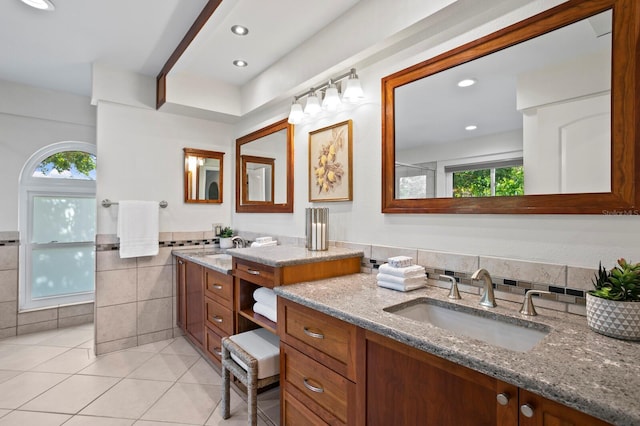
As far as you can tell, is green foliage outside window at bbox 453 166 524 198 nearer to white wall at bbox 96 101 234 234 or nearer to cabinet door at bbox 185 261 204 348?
cabinet door at bbox 185 261 204 348

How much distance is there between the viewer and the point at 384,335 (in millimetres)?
1083

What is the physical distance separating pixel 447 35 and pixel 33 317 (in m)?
4.35

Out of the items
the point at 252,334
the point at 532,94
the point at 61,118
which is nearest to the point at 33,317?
the point at 61,118

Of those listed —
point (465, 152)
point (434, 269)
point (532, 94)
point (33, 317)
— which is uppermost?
point (532, 94)

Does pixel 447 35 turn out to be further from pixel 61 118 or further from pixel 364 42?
pixel 61 118

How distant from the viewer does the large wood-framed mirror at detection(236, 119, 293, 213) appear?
8.70 ft

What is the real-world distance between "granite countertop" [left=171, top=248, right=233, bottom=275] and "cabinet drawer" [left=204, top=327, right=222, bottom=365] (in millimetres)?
515

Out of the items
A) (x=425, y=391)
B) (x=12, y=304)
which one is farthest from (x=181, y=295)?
(x=425, y=391)

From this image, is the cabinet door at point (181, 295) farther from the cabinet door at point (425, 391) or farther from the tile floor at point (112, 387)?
the cabinet door at point (425, 391)

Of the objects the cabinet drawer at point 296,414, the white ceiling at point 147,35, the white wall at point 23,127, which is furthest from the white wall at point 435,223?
the white wall at point 23,127

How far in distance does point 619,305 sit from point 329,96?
5.66 feet

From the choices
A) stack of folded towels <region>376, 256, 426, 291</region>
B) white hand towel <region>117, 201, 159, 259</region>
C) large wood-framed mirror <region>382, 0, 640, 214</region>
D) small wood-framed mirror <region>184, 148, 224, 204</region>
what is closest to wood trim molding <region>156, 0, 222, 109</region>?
small wood-framed mirror <region>184, 148, 224, 204</region>

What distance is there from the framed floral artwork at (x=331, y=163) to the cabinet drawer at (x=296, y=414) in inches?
46.2

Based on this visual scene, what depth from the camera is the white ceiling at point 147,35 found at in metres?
1.95
